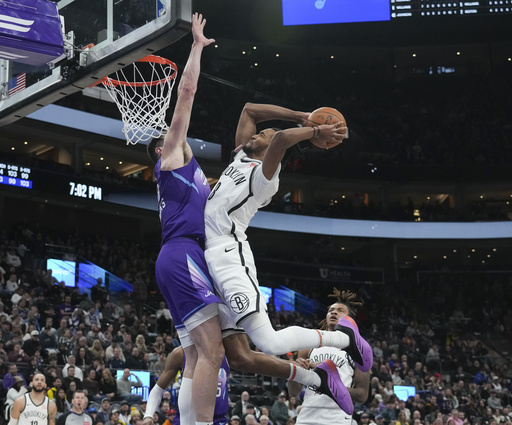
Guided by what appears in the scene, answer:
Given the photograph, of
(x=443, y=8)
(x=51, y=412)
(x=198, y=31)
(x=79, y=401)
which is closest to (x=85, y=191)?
→ (x=443, y=8)

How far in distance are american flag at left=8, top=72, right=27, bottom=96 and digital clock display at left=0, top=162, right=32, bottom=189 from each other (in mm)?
15834

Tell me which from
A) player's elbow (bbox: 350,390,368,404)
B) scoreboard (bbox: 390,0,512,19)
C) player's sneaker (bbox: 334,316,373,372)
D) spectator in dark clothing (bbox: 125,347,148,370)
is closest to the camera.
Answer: player's sneaker (bbox: 334,316,373,372)

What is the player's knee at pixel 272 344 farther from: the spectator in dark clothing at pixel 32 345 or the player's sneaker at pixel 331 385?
the spectator in dark clothing at pixel 32 345

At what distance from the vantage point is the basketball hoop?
26.5 feet

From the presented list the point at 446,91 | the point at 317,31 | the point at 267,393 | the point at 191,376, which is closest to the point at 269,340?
the point at 191,376

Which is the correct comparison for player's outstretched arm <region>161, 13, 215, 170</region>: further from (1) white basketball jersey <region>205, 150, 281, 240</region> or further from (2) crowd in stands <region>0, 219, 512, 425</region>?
(2) crowd in stands <region>0, 219, 512, 425</region>

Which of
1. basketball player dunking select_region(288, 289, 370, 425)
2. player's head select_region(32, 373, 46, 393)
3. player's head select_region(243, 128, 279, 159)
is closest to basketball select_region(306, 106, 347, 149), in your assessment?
player's head select_region(243, 128, 279, 159)

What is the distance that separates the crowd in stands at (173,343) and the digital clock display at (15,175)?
1.42m

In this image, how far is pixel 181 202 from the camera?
208 inches

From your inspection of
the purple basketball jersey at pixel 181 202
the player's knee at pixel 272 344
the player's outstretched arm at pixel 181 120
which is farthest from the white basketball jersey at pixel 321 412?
the player's outstretched arm at pixel 181 120

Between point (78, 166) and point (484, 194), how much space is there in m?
19.0

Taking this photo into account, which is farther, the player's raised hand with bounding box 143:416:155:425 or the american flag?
the american flag

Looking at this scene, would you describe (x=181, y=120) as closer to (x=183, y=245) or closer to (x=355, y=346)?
(x=183, y=245)

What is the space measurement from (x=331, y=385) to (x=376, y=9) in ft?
74.2
